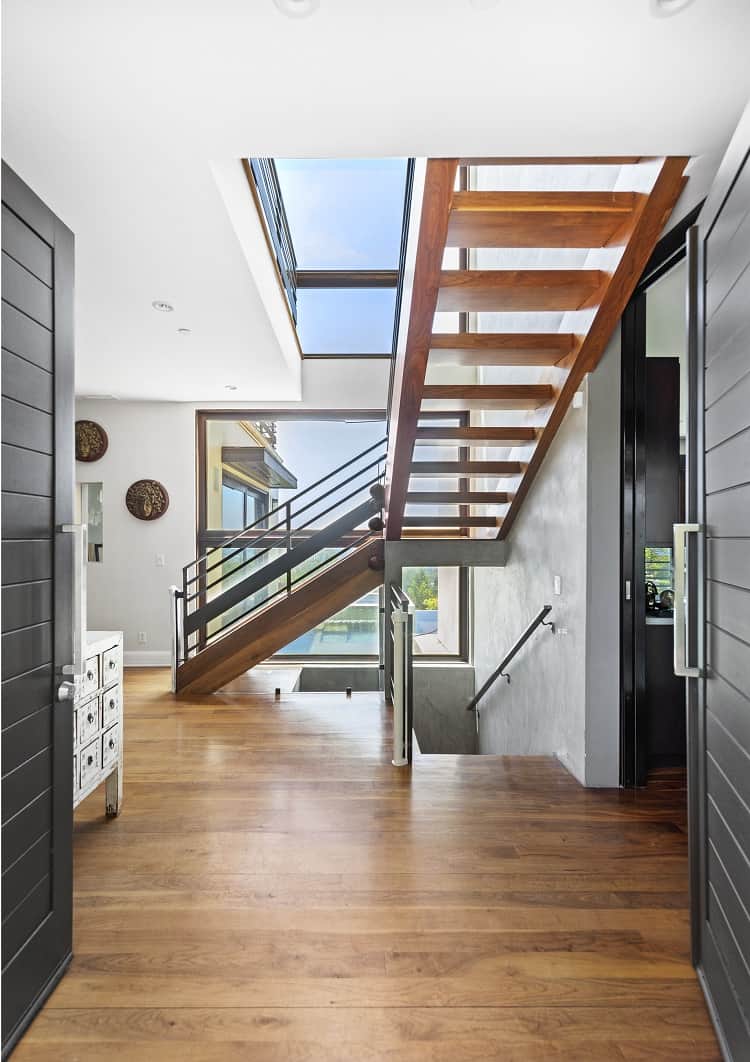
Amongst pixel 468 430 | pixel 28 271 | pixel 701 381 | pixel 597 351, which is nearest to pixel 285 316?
pixel 468 430

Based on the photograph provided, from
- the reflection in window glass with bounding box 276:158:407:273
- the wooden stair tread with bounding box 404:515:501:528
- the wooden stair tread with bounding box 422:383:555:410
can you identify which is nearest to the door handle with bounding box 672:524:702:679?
the wooden stair tread with bounding box 422:383:555:410

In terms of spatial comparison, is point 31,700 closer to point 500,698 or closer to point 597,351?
point 597,351

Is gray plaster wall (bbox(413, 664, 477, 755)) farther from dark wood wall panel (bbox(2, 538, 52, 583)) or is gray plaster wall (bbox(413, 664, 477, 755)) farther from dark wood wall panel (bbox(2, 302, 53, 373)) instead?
dark wood wall panel (bbox(2, 302, 53, 373))

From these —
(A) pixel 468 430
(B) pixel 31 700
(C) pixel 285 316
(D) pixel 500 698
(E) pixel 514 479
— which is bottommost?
(D) pixel 500 698

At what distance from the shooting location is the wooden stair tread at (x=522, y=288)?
2766 millimetres

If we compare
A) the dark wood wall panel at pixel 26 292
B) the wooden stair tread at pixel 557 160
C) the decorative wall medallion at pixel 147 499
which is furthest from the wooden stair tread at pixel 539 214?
the decorative wall medallion at pixel 147 499

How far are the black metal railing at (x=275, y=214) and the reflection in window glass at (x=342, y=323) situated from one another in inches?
16.7

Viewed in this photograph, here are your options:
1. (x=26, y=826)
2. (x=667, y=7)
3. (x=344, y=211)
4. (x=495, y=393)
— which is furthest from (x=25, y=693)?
(x=344, y=211)

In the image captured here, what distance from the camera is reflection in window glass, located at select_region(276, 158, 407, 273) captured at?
586 cm

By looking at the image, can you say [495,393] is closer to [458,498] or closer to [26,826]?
[458,498]

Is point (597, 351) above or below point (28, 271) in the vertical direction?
above

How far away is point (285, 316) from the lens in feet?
15.3

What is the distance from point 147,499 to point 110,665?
12.1 feet

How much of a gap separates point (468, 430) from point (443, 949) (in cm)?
275
